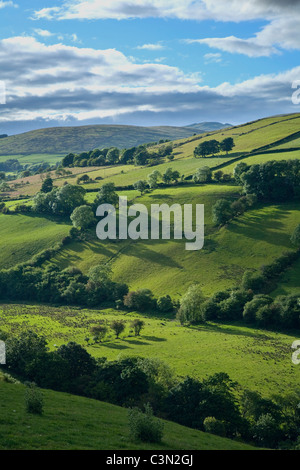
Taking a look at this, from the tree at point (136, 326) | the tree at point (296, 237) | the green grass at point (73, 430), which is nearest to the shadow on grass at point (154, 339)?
the tree at point (136, 326)

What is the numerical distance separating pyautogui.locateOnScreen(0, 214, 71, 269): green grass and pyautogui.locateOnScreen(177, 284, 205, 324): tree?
209ft

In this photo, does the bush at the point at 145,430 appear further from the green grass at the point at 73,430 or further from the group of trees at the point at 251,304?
the group of trees at the point at 251,304

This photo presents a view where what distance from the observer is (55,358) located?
54.5 meters

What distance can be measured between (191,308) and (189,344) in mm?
14720

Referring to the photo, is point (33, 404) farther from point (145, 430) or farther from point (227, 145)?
point (227, 145)

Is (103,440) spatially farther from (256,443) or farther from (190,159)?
(190,159)

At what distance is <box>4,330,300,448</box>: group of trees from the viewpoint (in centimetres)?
4438

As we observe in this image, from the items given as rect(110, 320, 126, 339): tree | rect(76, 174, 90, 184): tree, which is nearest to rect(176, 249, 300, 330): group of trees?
rect(110, 320, 126, 339): tree

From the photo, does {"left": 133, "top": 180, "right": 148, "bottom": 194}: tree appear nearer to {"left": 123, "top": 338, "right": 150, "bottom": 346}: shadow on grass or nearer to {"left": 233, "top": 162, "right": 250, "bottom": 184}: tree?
{"left": 233, "top": 162, "right": 250, "bottom": 184}: tree

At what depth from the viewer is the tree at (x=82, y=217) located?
13800 centimetres

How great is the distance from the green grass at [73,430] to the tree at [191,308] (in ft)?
159

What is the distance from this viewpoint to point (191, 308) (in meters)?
87.6

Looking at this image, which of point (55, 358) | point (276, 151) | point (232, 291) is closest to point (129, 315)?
point (232, 291)

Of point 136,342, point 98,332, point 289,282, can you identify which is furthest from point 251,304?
point 98,332
